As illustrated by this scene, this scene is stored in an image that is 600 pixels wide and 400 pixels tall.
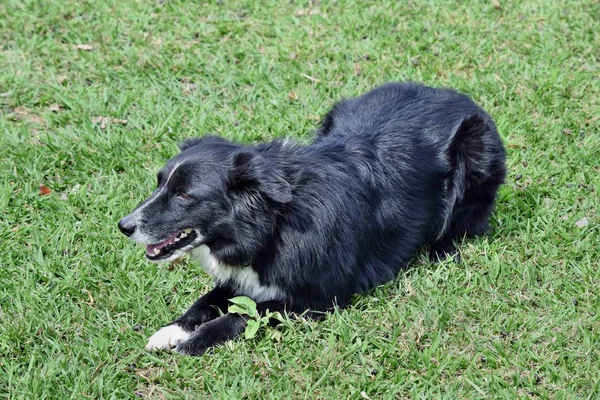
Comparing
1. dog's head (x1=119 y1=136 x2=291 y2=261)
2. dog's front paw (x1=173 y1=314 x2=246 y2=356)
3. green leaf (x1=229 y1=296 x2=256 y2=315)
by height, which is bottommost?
dog's front paw (x1=173 y1=314 x2=246 y2=356)

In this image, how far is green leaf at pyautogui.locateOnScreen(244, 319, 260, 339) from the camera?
4050 millimetres

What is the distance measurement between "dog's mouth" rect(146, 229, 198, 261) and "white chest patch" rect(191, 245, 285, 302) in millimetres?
140

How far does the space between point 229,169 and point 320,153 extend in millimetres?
640

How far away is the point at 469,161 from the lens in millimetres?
4938

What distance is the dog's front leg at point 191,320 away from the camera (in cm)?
412

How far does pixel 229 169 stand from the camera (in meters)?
4.00

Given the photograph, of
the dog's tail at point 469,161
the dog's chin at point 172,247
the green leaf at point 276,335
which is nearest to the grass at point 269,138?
the green leaf at point 276,335

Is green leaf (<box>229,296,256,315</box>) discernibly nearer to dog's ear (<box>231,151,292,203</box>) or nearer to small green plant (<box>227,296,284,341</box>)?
small green plant (<box>227,296,284,341</box>)

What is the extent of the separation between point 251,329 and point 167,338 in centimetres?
48

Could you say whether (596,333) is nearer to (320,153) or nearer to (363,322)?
(363,322)

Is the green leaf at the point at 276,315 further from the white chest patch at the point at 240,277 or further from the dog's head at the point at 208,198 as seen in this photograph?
the dog's head at the point at 208,198

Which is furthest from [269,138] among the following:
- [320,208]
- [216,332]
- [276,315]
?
[216,332]

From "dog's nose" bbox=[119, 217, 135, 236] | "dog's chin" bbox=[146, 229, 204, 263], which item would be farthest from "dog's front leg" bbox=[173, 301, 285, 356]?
"dog's nose" bbox=[119, 217, 135, 236]

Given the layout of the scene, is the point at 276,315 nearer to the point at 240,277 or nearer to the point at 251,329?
the point at 251,329
